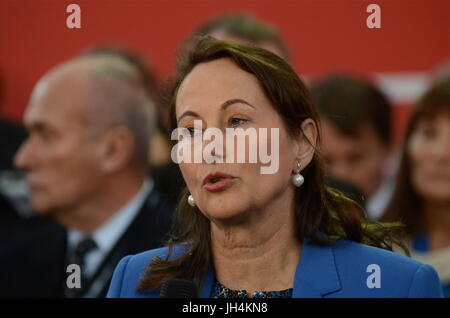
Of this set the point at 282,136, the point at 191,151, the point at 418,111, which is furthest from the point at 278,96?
the point at 418,111

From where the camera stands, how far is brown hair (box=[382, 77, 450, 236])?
3488mm

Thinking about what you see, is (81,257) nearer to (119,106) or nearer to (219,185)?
(119,106)

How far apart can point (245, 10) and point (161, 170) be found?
2.77 ft

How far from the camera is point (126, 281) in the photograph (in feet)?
7.79

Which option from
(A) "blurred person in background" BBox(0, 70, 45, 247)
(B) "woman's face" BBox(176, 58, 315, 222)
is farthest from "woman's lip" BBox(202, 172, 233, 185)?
(A) "blurred person in background" BBox(0, 70, 45, 247)

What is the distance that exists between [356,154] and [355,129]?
12 cm

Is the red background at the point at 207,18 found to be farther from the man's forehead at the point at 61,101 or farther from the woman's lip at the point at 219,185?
the woman's lip at the point at 219,185

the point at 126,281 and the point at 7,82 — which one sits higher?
the point at 7,82

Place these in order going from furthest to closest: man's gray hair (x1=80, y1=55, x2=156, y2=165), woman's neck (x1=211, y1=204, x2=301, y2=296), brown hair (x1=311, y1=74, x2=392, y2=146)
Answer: brown hair (x1=311, y1=74, x2=392, y2=146) → man's gray hair (x1=80, y1=55, x2=156, y2=165) → woman's neck (x1=211, y1=204, x2=301, y2=296)

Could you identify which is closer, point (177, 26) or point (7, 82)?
point (177, 26)

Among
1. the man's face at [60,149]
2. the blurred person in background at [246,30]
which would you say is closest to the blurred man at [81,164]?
the man's face at [60,149]

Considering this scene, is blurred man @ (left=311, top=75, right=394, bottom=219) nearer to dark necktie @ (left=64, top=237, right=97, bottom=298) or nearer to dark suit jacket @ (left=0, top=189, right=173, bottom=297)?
dark suit jacket @ (left=0, top=189, right=173, bottom=297)

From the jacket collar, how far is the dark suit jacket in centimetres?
44
